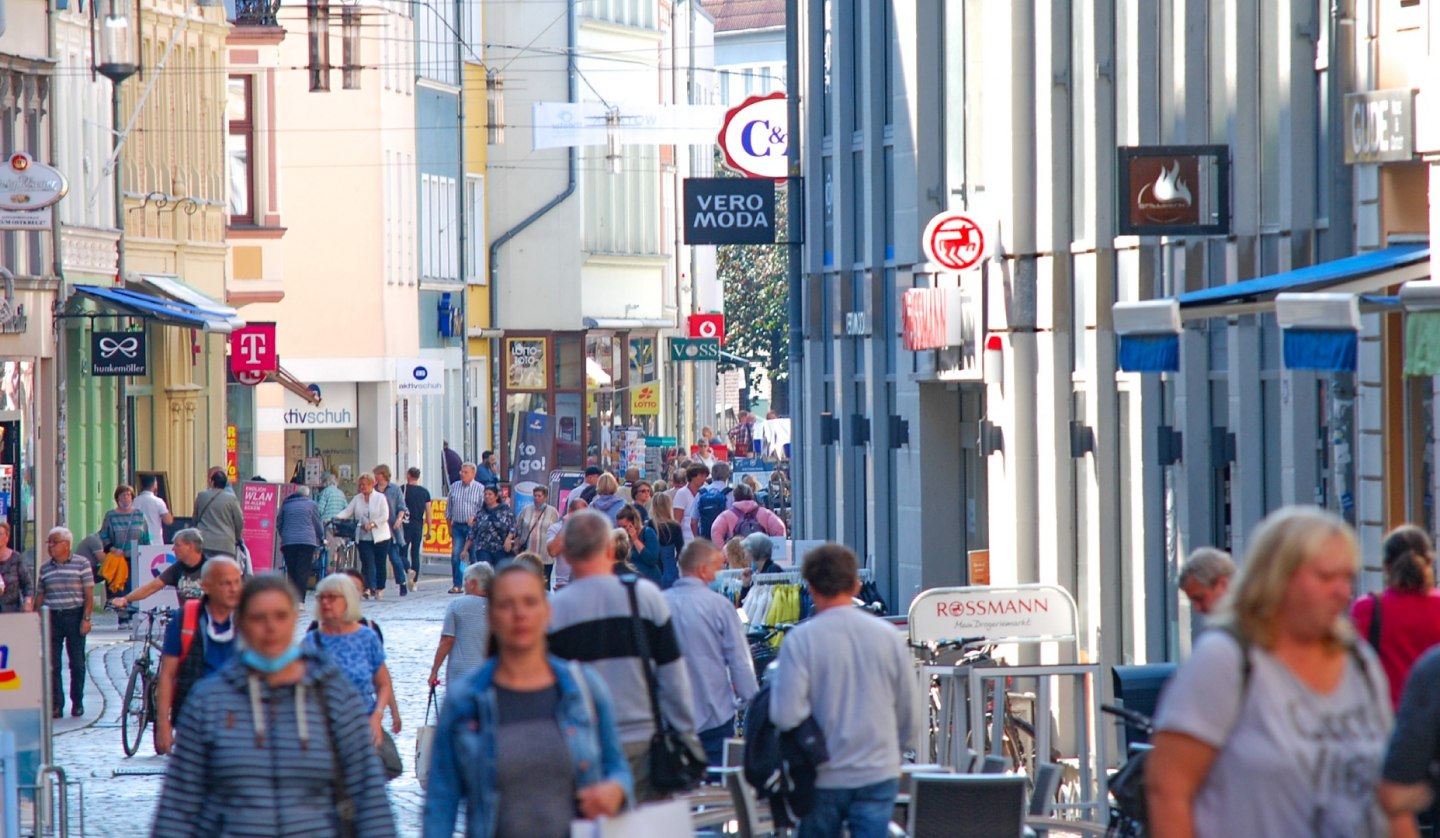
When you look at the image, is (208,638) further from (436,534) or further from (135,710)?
(436,534)

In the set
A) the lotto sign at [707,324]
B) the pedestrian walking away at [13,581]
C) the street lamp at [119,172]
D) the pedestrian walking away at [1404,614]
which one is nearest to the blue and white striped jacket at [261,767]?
the pedestrian walking away at [1404,614]

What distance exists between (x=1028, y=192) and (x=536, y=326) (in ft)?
137

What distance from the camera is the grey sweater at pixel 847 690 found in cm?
903

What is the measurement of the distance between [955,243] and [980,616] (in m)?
8.34

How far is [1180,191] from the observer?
1636cm

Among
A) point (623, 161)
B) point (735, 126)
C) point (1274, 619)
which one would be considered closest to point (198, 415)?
point (735, 126)

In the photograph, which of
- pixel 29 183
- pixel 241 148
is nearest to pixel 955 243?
pixel 29 183

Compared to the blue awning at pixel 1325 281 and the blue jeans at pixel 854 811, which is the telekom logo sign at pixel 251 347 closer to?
the blue awning at pixel 1325 281

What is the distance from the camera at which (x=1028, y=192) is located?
2131 centimetres

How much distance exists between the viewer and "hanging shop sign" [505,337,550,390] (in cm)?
6175

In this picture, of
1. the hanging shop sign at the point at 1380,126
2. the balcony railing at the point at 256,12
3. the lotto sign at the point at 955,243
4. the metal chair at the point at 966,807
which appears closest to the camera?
the metal chair at the point at 966,807

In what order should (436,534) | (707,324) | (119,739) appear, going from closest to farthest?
(119,739) < (436,534) < (707,324)

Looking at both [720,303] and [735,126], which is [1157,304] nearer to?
[735,126]

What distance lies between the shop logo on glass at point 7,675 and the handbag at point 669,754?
15.6 ft
